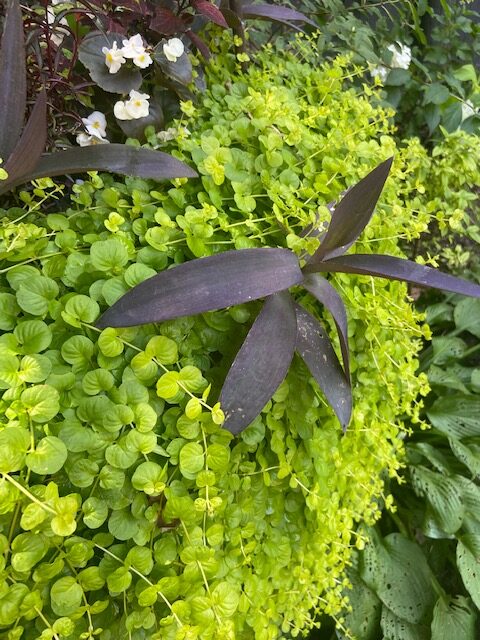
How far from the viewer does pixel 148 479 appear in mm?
536

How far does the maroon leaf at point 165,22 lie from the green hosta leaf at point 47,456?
67 centimetres

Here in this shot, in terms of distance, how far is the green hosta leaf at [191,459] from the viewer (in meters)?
0.56

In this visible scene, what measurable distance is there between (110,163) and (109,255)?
0.50ft

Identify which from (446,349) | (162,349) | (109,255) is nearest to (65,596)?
(162,349)

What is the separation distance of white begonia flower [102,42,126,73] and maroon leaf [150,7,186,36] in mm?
86

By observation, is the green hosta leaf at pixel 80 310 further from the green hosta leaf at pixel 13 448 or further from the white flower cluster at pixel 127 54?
the white flower cluster at pixel 127 54

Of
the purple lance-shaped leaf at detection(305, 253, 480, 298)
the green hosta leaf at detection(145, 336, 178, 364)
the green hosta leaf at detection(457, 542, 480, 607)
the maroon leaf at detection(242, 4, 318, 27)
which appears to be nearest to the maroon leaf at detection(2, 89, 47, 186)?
the green hosta leaf at detection(145, 336, 178, 364)

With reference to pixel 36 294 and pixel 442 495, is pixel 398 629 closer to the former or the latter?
pixel 442 495

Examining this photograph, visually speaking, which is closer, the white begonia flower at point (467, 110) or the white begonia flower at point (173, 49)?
the white begonia flower at point (173, 49)

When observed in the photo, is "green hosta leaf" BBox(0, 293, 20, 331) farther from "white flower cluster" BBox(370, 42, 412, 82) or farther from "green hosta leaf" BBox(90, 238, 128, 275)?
"white flower cluster" BBox(370, 42, 412, 82)

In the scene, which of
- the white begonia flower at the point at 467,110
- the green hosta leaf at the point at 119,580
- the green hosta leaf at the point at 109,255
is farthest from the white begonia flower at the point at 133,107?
the white begonia flower at the point at 467,110

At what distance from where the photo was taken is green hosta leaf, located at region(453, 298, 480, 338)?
5.37 feet

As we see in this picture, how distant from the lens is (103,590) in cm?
57

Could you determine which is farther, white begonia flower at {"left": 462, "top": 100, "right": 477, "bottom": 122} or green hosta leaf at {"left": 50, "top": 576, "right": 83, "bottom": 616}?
white begonia flower at {"left": 462, "top": 100, "right": 477, "bottom": 122}
